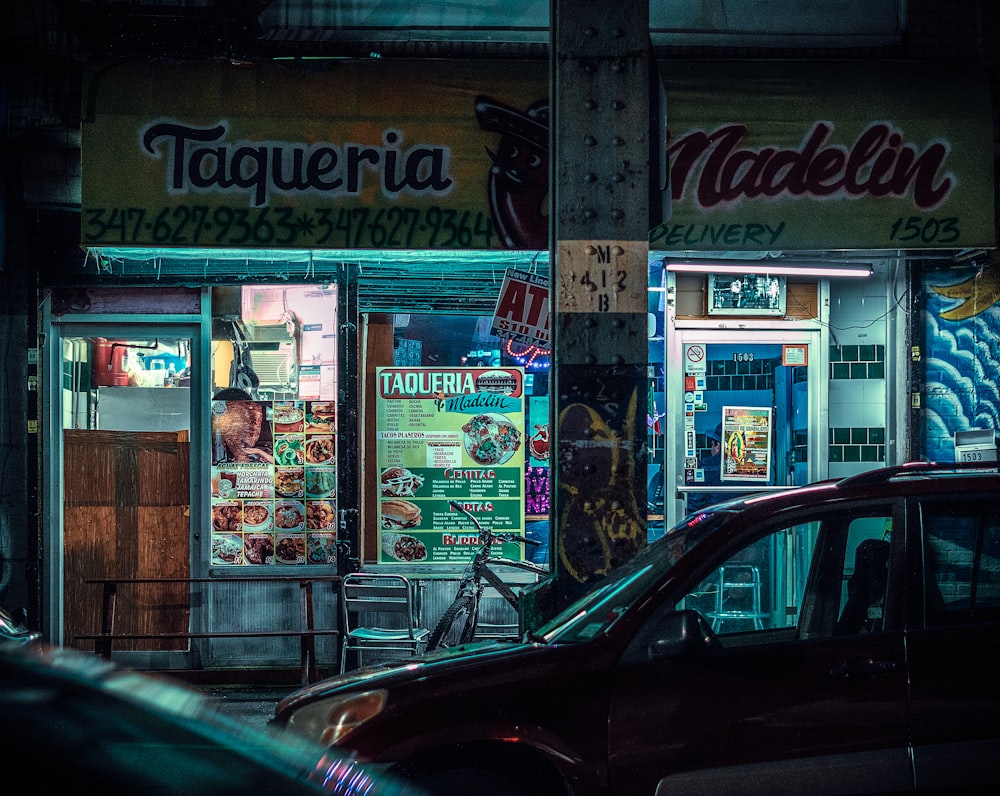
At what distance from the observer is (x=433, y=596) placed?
9.26 metres

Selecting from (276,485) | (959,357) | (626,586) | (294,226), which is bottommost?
(626,586)

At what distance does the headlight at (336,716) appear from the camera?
13.7ft

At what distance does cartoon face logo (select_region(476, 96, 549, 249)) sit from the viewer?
850 centimetres

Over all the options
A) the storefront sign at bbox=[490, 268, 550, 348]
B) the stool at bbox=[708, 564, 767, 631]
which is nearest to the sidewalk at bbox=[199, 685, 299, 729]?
the storefront sign at bbox=[490, 268, 550, 348]

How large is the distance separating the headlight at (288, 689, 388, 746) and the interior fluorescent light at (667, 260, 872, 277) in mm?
5975

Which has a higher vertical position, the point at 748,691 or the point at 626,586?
the point at 626,586

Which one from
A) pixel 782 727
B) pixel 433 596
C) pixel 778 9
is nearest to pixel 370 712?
pixel 782 727

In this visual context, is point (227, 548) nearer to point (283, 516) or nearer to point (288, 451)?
point (283, 516)

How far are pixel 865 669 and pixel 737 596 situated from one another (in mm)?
1020

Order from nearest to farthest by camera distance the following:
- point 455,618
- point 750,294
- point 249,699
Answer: point 455,618, point 249,699, point 750,294

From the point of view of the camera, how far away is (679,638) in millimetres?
4148

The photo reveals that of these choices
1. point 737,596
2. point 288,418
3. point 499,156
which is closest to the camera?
point 737,596

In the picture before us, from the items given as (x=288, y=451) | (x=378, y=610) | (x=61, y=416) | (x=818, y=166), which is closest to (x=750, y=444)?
(x=818, y=166)

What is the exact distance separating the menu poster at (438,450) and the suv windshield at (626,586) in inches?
173
